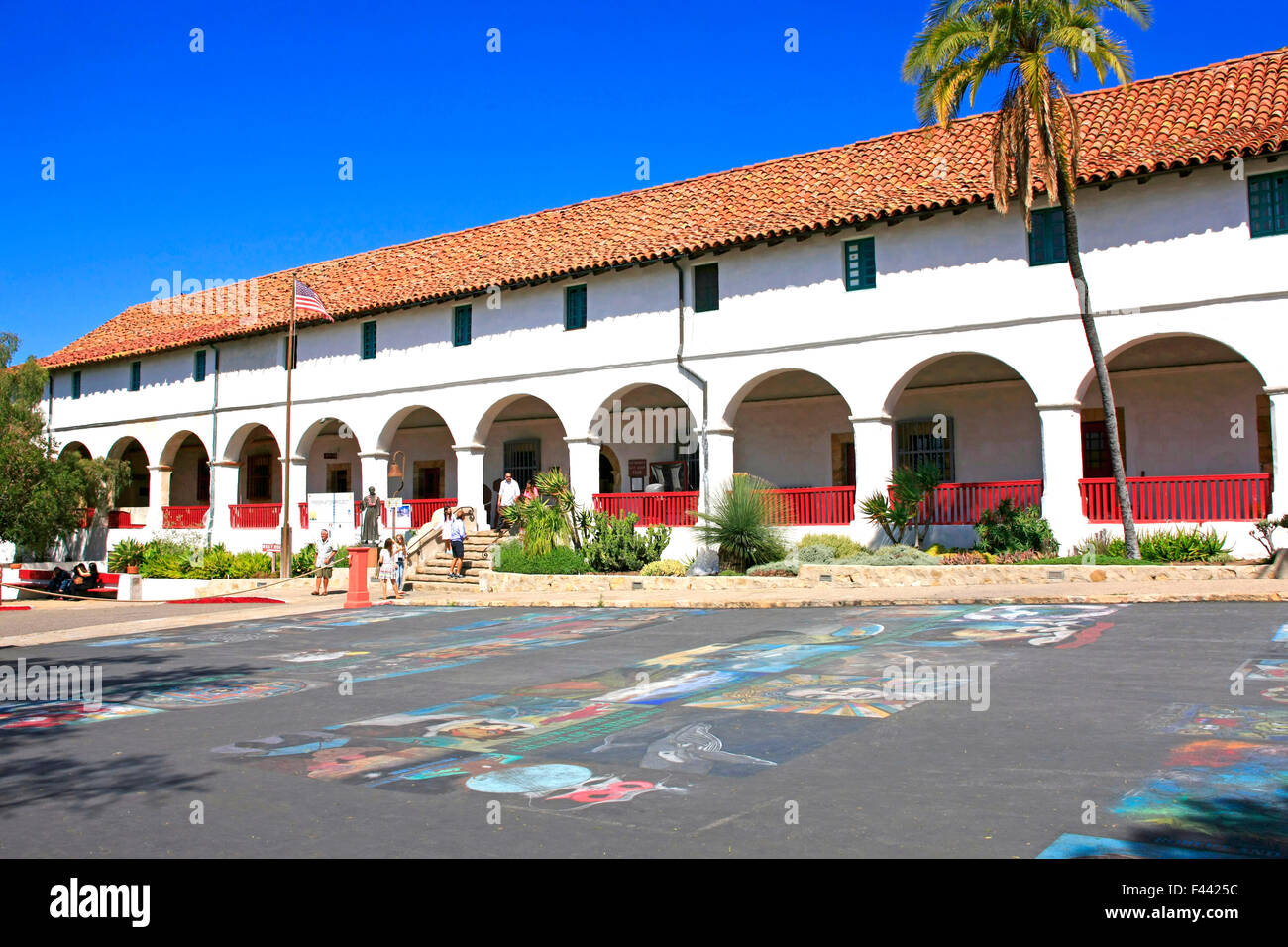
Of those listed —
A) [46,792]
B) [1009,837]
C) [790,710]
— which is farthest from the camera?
[790,710]

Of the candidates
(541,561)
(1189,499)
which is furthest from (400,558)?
(1189,499)

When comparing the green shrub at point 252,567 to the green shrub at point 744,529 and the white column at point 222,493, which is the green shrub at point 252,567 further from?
the green shrub at point 744,529

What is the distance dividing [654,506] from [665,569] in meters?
2.41

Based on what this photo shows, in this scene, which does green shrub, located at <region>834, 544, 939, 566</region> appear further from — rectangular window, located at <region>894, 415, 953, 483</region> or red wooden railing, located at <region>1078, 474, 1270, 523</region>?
rectangular window, located at <region>894, 415, 953, 483</region>

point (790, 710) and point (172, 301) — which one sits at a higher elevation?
point (172, 301)

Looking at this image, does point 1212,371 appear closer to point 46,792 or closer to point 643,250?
point 643,250

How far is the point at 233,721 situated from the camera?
8.83 meters

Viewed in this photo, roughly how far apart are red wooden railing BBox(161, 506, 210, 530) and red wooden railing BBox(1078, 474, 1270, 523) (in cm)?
2509

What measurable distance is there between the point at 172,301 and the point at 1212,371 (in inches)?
1423

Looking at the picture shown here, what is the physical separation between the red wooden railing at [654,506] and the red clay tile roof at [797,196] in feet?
16.8

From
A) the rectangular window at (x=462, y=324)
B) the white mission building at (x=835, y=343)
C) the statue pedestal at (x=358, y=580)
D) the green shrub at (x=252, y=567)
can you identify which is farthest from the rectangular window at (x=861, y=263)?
the green shrub at (x=252, y=567)

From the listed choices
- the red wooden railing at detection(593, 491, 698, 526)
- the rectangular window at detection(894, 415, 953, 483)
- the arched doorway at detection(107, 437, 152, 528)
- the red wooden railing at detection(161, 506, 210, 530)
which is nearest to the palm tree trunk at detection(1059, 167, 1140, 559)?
the rectangular window at detection(894, 415, 953, 483)

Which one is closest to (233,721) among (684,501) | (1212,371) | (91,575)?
(684,501)

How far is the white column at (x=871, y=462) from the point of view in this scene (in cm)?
2009
